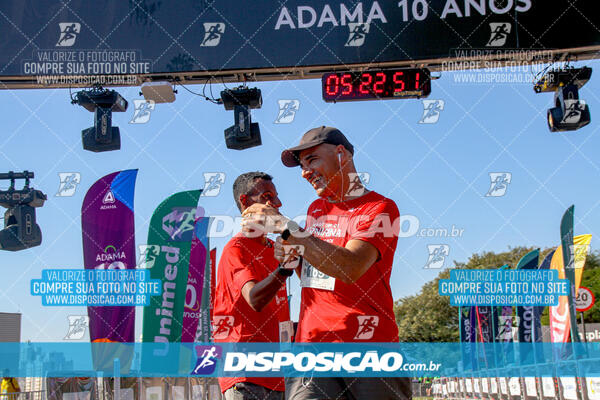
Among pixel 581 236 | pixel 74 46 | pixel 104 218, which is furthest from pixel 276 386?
pixel 581 236

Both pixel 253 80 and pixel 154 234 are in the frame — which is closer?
pixel 253 80

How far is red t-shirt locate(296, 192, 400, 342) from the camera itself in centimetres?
278

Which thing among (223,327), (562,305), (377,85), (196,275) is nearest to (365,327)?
(223,327)

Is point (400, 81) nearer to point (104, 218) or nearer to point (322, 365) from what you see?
point (104, 218)

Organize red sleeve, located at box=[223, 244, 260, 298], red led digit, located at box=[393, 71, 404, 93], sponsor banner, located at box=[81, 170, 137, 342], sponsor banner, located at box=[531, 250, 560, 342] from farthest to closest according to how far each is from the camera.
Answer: sponsor banner, located at box=[531, 250, 560, 342]
sponsor banner, located at box=[81, 170, 137, 342]
red led digit, located at box=[393, 71, 404, 93]
red sleeve, located at box=[223, 244, 260, 298]

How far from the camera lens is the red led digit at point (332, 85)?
800 cm

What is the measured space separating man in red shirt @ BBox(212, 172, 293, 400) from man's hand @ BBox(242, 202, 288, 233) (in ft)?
3.39

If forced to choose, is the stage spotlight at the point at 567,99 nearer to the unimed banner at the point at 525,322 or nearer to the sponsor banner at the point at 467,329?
the unimed banner at the point at 525,322

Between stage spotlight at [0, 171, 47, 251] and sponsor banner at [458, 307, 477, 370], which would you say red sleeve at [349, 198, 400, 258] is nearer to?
stage spotlight at [0, 171, 47, 251]

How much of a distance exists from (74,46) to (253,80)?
221cm

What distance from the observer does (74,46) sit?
26.0 ft

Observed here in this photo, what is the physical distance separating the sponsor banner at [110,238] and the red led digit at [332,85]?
3.86 metres

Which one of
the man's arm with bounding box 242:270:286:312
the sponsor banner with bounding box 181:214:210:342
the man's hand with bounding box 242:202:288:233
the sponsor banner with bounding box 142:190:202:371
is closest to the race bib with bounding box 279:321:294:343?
the man's arm with bounding box 242:270:286:312

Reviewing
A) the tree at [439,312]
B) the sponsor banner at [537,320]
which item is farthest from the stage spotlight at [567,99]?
the tree at [439,312]
